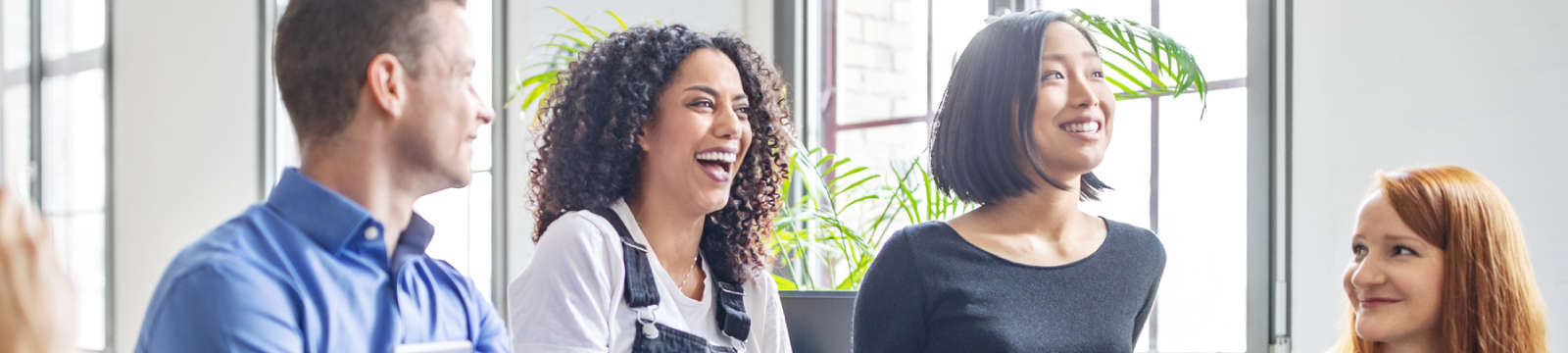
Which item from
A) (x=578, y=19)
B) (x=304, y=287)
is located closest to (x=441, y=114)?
(x=304, y=287)

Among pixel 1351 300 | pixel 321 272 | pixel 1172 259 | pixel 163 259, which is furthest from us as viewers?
pixel 163 259

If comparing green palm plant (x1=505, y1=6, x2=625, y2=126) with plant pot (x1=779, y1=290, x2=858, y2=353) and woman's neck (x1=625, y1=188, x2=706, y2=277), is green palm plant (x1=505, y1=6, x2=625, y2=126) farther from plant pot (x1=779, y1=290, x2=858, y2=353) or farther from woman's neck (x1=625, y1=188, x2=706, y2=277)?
plant pot (x1=779, y1=290, x2=858, y2=353)

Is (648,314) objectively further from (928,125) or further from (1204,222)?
(928,125)

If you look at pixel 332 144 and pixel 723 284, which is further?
pixel 723 284

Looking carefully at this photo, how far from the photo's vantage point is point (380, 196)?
936 millimetres

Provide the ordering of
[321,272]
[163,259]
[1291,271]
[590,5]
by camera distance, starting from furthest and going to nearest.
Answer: [163,259], [590,5], [1291,271], [321,272]

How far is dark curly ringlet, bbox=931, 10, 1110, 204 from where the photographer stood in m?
1.28

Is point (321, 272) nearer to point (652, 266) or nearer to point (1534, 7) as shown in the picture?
point (652, 266)

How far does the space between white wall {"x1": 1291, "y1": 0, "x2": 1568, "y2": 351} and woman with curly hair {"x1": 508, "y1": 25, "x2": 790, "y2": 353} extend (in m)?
1.33

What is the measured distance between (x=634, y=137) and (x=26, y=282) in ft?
3.69

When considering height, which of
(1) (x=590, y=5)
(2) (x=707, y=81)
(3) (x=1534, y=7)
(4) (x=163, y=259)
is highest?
(1) (x=590, y=5)

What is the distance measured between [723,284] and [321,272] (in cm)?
78

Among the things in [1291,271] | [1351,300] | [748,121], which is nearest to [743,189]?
[748,121]

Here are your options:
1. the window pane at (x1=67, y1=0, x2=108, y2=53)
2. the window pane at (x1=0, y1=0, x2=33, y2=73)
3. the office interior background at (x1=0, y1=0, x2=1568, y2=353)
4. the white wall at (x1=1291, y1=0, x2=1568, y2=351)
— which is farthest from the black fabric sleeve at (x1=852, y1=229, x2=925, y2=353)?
the window pane at (x1=0, y1=0, x2=33, y2=73)
